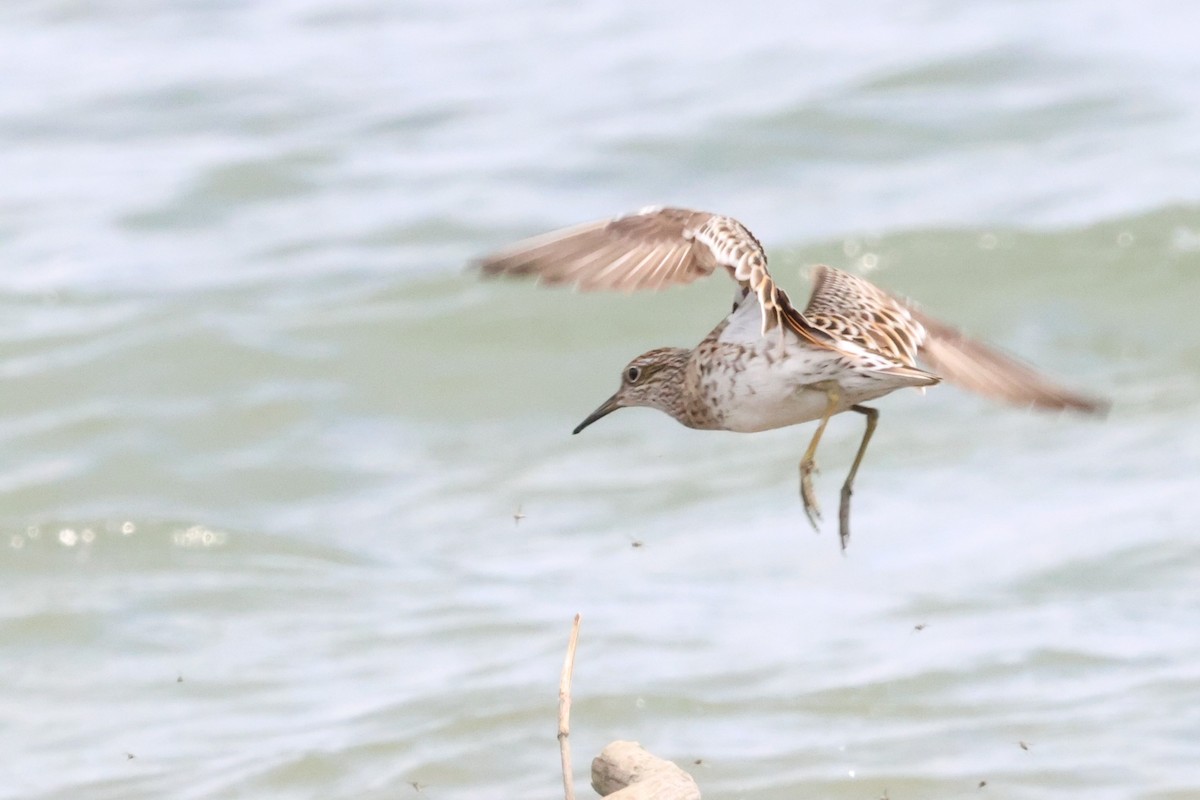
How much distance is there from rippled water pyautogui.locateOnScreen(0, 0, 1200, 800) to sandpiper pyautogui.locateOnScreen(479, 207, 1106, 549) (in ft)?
7.18

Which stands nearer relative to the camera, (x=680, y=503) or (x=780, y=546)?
(x=780, y=546)

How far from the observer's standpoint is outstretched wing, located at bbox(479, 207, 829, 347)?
16.4 ft

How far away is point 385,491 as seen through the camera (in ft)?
36.6

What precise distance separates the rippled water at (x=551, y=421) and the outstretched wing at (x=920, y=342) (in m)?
2.06

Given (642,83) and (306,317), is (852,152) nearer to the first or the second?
(642,83)

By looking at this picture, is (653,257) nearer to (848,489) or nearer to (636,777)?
(848,489)

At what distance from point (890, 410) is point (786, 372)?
667 cm

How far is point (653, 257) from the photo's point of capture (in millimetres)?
5242

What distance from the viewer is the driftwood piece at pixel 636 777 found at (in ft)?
16.6

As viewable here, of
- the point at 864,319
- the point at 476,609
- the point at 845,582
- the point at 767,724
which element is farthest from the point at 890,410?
the point at 864,319

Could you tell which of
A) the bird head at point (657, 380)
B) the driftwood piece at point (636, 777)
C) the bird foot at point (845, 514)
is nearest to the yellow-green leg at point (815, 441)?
the bird foot at point (845, 514)

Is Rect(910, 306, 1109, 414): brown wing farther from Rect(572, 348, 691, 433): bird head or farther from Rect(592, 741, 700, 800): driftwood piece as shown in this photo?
Rect(592, 741, 700, 800): driftwood piece

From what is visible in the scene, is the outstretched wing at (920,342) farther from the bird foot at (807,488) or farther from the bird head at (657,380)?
the bird head at (657,380)

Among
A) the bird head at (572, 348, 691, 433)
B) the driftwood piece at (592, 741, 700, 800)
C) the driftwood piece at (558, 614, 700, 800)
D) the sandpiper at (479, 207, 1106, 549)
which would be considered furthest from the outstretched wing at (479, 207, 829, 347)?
the driftwood piece at (592, 741, 700, 800)
